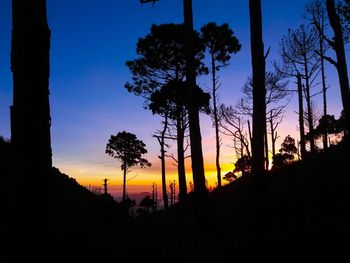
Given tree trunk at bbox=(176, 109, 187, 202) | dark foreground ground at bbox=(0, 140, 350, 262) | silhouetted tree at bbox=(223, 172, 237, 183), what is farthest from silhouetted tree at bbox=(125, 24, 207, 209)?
silhouetted tree at bbox=(223, 172, 237, 183)

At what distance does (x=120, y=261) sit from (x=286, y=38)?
66.1 ft

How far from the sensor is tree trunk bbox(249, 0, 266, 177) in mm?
8680

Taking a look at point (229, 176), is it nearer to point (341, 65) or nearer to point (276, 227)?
point (341, 65)

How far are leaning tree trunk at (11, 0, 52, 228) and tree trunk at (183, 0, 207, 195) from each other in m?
7.06

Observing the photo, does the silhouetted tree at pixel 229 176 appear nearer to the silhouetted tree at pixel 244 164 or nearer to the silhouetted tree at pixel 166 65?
the silhouetted tree at pixel 244 164

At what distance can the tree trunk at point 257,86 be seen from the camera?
868 centimetres

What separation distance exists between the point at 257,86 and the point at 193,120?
2.20 meters

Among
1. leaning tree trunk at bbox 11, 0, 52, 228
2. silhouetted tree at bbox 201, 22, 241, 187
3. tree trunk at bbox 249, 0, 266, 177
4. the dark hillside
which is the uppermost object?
silhouetted tree at bbox 201, 22, 241, 187

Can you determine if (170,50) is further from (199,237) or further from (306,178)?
(199,237)

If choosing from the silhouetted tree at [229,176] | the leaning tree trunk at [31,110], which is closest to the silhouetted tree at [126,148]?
the silhouetted tree at [229,176]

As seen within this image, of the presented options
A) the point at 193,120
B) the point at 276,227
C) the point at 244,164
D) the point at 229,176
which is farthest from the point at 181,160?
the point at 229,176

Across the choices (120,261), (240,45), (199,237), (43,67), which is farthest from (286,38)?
(43,67)

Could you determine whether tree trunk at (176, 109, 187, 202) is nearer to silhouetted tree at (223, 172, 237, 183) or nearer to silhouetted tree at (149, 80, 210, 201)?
silhouetted tree at (149, 80, 210, 201)

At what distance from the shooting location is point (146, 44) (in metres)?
21.6
